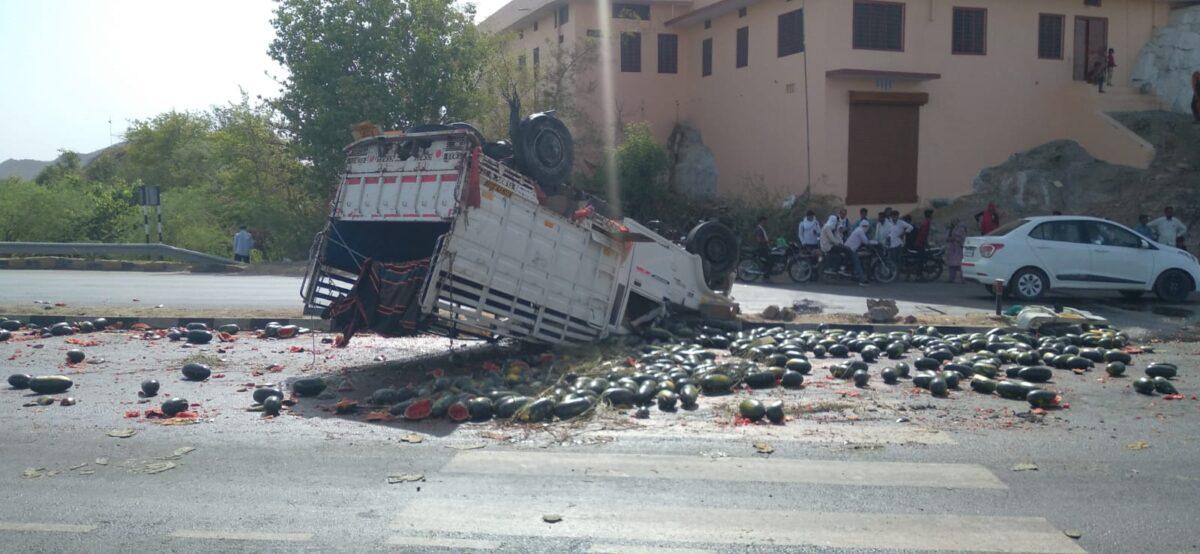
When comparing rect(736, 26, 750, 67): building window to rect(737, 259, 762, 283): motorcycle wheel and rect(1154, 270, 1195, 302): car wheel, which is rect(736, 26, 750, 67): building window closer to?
rect(737, 259, 762, 283): motorcycle wheel

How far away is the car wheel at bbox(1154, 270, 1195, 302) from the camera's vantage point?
1711 cm

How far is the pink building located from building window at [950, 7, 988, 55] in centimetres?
3

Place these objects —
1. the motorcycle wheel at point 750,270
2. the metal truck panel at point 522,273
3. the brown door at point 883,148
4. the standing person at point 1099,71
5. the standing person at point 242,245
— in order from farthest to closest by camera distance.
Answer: the standing person at point 1099,71 → the standing person at point 242,245 → the brown door at point 883,148 → the motorcycle wheel at point 750,270 → the metal truck panel at point 522,273

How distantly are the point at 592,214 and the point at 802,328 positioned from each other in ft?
13.4

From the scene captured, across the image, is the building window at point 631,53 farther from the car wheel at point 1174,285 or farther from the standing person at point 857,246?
the car wheel at point 1174,285

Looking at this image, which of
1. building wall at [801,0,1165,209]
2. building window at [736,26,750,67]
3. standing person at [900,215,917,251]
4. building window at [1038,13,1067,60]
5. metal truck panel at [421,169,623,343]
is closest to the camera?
metal truck panel at [421,169,623,343]

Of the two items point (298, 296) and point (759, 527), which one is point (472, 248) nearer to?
point (759, 527)

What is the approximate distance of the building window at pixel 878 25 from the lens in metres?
26.1

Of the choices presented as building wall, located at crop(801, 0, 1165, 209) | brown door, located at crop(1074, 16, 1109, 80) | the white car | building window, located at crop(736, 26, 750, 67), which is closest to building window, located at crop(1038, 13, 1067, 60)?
building wall, located at crop(801, 0, 1165, 209)

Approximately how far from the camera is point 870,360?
10227 mm

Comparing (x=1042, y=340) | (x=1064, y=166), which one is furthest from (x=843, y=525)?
(x=1064, y=166)

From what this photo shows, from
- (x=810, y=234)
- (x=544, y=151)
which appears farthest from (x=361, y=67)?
(x=544, y=151)

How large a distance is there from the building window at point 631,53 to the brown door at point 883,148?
8.88 m

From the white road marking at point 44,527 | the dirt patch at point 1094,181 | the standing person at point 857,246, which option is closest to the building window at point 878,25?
the dirt patch at point 1094,181
